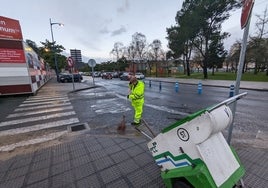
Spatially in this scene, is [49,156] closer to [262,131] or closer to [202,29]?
[262,131]

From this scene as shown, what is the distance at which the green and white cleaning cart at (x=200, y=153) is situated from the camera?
1.65m

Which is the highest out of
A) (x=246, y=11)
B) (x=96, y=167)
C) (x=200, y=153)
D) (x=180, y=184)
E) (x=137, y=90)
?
(x=246, y=11)

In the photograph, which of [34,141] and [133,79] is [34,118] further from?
[133,79]

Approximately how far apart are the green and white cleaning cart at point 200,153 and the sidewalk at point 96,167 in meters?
0.79

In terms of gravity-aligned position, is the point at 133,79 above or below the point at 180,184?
above

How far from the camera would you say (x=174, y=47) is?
35219 mm

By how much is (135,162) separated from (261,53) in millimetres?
31343

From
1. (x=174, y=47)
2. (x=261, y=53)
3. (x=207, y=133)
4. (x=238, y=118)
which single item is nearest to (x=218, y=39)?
(x=261, y=53)

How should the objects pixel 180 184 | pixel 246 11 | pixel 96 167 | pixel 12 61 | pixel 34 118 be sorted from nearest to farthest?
pixel 180 184
pixel 246 11
pixel 96 167
pixel 34 118
pixel 12 61

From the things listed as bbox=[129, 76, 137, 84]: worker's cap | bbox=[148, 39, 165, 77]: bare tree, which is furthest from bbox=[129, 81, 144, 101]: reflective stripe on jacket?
bbox=[148, 39, 165, 77]: bare tree

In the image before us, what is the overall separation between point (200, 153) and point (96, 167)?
2124mm

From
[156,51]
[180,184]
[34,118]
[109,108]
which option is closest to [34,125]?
[34,118]

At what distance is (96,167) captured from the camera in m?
3.06

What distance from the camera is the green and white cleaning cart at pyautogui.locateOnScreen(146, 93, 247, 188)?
1.65 m
